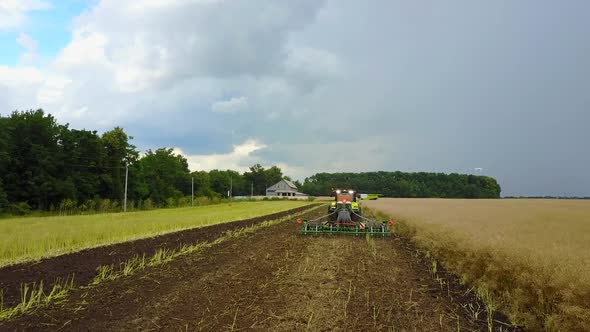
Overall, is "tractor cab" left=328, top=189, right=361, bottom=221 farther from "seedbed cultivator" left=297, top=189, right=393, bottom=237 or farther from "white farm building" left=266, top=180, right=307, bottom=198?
"white farm building" left=266, top=180, right=307, bottom=198

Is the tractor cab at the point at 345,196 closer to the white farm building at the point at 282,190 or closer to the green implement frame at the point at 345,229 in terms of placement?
the green implement frame at the point at 345,229

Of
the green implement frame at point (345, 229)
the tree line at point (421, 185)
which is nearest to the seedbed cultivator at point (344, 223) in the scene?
the green implement frame at point (345, 229)

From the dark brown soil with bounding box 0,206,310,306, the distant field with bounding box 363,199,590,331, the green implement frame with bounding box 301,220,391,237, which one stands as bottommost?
the dark brown soil with bounding box 0,206,310,306

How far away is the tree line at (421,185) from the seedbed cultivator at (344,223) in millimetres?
81743

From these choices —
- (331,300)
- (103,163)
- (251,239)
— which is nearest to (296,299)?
(331,300)

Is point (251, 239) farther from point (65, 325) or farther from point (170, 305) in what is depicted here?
point (65, 325)

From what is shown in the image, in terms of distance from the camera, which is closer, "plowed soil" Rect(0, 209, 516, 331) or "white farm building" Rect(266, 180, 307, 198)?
"plowed soil" Rect(0, 209, 516, 331)

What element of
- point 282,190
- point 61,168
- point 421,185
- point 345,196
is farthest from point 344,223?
point 421,185

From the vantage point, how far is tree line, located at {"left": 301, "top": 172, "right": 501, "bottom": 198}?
366 ft

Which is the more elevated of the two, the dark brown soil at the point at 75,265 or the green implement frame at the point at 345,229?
the green implement frame at the point at 345,229

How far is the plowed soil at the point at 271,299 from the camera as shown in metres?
5.96

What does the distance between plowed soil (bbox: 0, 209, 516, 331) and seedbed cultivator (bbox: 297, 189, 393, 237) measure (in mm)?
5890

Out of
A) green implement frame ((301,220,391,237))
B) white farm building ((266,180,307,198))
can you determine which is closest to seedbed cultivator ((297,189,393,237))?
green implement frame ((301,220,391,237))

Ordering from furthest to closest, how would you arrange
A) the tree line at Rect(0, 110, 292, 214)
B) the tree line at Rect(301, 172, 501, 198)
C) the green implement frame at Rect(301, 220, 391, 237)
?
the tree line at Rect(301, 172, 501, 198) → the tree line at Rect(0, 110, 292, 214) → the green implement frame at Rect(301, 220, 391, 237)
